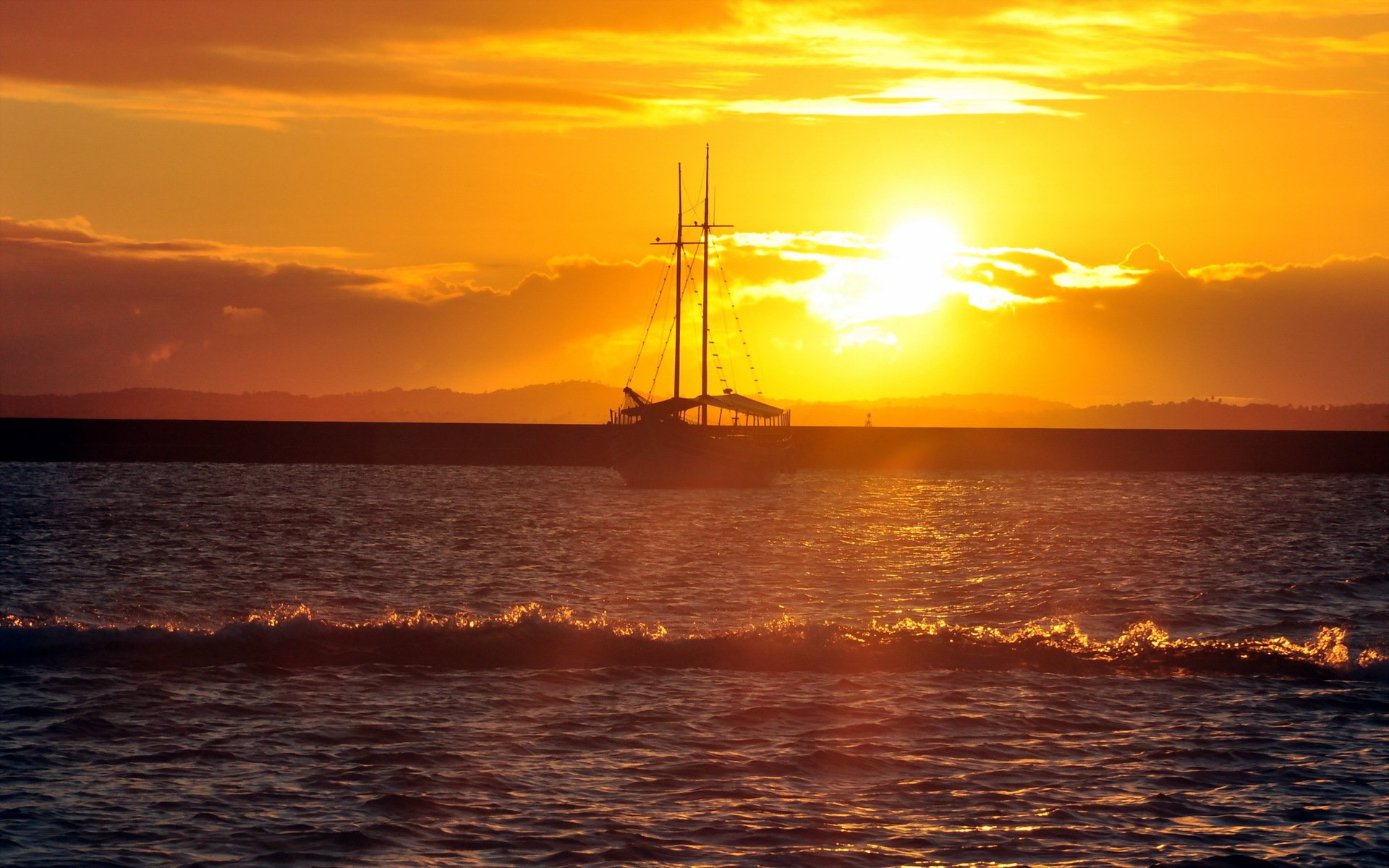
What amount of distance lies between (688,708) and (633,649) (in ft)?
13.9

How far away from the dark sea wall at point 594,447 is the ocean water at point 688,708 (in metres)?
88.7

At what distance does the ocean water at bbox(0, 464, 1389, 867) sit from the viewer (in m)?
12.3

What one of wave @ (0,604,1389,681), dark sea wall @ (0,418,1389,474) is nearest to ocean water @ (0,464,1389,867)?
wave @ (0,604,1389,681)

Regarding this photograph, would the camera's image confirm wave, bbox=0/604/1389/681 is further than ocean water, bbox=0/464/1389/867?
Yes

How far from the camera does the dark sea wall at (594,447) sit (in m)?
127

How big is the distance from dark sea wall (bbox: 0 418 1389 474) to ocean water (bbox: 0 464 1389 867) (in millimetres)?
88745

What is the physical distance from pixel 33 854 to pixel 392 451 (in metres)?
120

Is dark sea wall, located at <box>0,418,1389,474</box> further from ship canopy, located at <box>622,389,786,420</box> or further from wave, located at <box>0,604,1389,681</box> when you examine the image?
wave, located at <box>0,604,1389,681</box>

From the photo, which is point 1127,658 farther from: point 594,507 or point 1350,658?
point 594,507

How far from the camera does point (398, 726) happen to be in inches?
643

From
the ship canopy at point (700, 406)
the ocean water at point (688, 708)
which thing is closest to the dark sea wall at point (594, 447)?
the ship canopy at point (700, 406)

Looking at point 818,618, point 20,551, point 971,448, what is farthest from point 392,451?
point 818,618

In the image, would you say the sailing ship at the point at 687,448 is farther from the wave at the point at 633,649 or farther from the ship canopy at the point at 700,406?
the wave at the point at 633,649

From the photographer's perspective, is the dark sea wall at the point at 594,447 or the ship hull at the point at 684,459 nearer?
the ship hull at the point at 684,459
